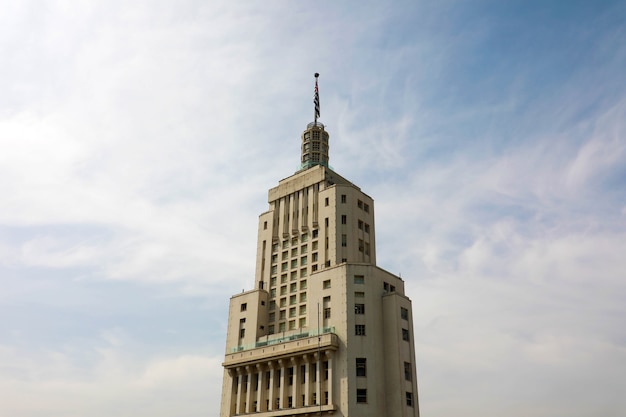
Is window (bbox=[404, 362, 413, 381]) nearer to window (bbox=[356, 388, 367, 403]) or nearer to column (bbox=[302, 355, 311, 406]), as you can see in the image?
window (bbox=[356, 388, 367, 403])

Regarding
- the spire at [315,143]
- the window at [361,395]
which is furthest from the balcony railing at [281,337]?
the spire at [315,143]

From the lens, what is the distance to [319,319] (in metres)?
93.6

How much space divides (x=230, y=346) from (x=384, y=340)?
29.8m

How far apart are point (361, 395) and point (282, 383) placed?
14.7 m

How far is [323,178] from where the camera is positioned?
364 ft

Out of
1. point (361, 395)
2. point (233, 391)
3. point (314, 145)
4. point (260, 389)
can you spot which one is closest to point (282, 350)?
point (260, 389)

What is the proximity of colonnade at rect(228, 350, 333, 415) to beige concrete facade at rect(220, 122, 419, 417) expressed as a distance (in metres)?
0.17

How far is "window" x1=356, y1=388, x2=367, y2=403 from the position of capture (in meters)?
83.8

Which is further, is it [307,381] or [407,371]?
[407,371]

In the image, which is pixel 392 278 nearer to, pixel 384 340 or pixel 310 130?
pixel 384 340

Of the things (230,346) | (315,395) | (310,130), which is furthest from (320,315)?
(310,130)

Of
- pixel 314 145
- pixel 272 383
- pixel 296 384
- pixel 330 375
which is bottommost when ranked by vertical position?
pixel 296 384

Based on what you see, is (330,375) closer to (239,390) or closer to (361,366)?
(361,366)

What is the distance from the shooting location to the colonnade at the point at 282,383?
87.9 meters
